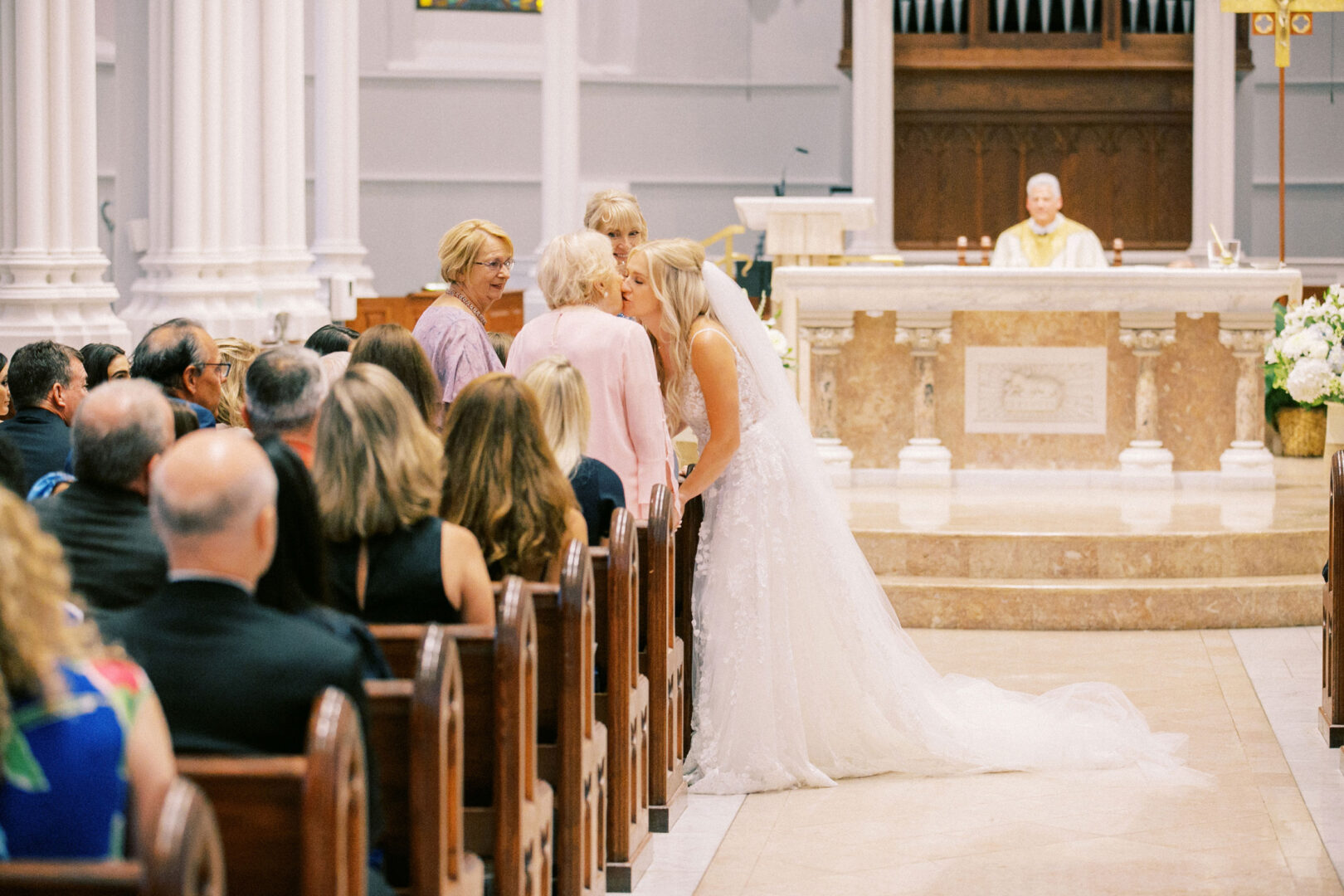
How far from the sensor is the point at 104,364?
4914mm

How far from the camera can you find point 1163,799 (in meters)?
4.62

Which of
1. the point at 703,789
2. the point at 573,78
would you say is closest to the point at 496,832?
the point at 703,789

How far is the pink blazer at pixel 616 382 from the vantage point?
4.44 metres

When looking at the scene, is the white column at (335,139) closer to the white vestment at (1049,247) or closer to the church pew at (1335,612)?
the white vestment at (1049,247)

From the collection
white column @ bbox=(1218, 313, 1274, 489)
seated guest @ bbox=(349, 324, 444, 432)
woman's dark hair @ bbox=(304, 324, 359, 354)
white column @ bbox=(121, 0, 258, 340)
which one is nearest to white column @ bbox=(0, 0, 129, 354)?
white column @ bbox=(121, 0, 258, 340)

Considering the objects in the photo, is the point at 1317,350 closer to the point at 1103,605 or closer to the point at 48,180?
the point at 1103,605

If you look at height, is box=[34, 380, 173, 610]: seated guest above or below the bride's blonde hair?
below

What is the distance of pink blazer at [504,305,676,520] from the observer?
4.44 metres

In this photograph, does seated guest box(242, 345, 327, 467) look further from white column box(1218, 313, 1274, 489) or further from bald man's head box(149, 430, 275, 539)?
white column box(1218, 313, 1274, 489)

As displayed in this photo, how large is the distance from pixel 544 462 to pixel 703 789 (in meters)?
1.67

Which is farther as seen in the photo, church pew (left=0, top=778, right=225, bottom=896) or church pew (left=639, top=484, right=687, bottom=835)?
church pew (left=639, top=484, right=687, bottom=835)

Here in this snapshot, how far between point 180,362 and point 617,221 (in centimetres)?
147

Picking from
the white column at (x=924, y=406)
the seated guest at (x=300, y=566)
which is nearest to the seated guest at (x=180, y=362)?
the seated guest at (x=300, y=566)

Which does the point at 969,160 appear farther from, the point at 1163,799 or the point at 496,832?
the point at 496,832
